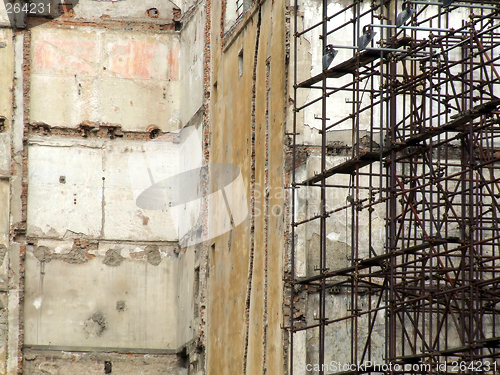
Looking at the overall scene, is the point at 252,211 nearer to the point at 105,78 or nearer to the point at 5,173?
the point at 105,78

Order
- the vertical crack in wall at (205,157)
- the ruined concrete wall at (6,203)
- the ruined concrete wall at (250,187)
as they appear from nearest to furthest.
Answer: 1. the ruined concrete wall at (250,187)
2. the vertical crack in wall at (205,157)
3. the ruined concrete wall at (6,203)

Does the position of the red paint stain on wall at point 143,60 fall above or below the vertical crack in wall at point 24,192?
above

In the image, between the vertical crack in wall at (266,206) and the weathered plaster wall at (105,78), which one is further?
the weathered plaster wall at (105,78)

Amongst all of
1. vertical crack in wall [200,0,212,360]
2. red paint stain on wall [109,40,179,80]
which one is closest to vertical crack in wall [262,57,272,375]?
vertical crack in wall [200,0,212,360]

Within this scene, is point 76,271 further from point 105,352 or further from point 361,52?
point 361,52

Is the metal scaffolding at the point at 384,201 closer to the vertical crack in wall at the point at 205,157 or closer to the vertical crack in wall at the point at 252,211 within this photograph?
the vertical crack in wall at the point at 252,211

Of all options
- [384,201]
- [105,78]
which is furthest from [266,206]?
[105,78]

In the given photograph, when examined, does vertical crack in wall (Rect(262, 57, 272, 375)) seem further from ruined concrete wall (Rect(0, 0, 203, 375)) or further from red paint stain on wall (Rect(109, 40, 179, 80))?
red paint stain on wall (Rect(109, 40, 179, 80))

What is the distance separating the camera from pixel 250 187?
1817cm

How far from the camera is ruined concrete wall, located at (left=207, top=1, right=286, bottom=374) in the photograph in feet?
55.2

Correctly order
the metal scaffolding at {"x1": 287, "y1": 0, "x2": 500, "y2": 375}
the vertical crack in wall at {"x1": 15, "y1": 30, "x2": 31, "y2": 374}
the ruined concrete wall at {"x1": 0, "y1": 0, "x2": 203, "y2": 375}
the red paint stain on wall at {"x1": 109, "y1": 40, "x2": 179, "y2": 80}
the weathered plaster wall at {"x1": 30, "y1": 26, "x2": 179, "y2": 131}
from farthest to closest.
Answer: the red paint stain on wall at {"x1": 109, "y1": 40, "x2": 179, "y2": 80} → the weathered plaster wall at {"x1": 30, "y1": 26, "x2": 179, "y2": 131} → the ruined concrete wall at {"x1": 0, "y1": 0, "x2": 203, "y2": 375} → the vertical crack in wall at {"x1": 15, "y1": 30, "x2": 31, "y2": 374} → the metal scaffolding at {"x1": 287, "y1": 0, "x2": 500, "y2": 375}

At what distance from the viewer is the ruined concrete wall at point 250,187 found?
16812 millimetres

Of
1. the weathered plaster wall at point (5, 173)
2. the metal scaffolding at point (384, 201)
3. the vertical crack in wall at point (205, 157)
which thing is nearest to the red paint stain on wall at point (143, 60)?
the weathered plaster wall at point (5, 173)

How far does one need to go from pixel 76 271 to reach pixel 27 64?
452 centimetres
